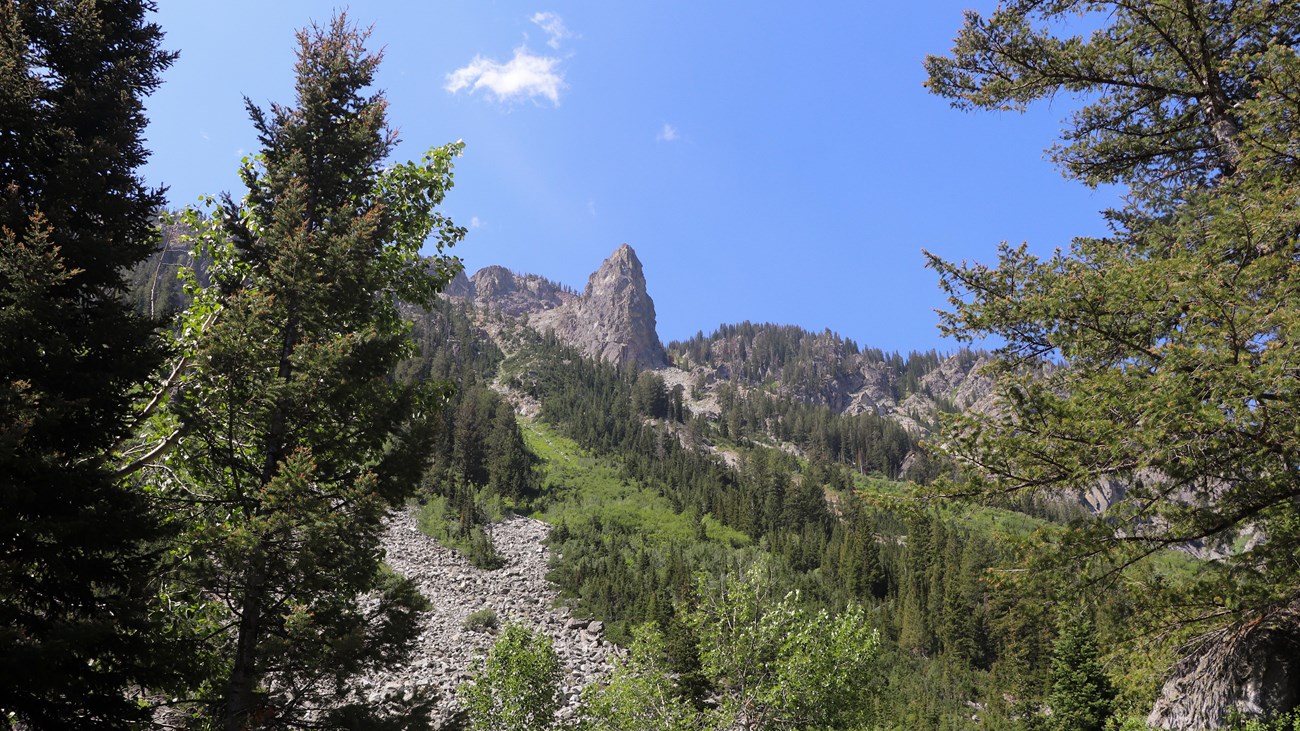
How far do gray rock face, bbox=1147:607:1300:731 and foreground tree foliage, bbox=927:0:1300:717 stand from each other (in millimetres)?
1143

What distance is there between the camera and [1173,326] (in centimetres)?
678

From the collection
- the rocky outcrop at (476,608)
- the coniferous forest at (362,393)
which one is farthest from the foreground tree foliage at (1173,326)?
the rocky outcrop at (476,608)

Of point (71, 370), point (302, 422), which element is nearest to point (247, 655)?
point (302, 422)

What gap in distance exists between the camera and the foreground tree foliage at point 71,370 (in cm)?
517

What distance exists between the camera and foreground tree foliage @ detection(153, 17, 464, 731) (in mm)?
6348

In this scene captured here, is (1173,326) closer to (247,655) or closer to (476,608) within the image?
(247,655)

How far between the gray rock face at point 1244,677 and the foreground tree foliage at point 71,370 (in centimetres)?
1264

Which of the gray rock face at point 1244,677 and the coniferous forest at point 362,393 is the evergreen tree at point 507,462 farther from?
the gray rock face at point 1244,677

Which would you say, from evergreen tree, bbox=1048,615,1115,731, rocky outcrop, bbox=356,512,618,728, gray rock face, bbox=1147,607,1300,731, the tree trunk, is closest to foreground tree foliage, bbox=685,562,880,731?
gray rock face, bbox=1147,607,1300,731

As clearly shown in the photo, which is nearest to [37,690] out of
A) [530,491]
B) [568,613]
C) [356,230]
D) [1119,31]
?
[356,230]

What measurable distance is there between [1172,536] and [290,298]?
9.72 meters

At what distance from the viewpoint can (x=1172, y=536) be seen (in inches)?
253

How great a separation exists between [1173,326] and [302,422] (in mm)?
9533

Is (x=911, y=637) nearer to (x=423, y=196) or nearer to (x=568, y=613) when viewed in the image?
(x=568, y=613)
